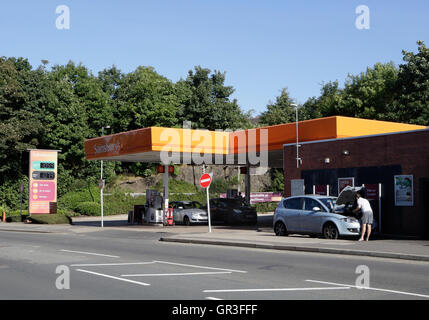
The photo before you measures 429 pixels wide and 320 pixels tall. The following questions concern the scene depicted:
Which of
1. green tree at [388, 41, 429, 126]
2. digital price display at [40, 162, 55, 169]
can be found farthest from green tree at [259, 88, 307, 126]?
digital price display at [40, 162, 55, 169]

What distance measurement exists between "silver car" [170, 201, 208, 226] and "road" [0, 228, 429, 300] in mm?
14774

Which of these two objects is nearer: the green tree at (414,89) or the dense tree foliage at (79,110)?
the green tree at (414,89)

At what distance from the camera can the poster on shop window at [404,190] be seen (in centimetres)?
2069

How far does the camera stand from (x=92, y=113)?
60844 mm

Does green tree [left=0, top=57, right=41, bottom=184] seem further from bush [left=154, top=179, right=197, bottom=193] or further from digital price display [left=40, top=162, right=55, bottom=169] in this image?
bush [left=154, top=179, right=197, bottom=193]

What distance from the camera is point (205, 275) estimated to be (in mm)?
11297

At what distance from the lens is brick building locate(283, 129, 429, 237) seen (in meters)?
20.4

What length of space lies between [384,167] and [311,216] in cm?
405

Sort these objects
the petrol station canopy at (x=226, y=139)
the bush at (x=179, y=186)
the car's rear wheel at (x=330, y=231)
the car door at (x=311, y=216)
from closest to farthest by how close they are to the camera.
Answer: the car's rear wheel at (x=330, y=231), the car door at (x=311, y=216), the petrol station canopy at (x=226, y=139), the bush at (x=179, y=186)

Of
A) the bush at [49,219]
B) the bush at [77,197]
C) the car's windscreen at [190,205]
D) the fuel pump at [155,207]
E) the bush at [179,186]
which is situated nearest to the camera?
the fuel pump at [155,207]

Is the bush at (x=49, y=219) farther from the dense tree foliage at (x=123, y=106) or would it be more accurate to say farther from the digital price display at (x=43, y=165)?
the dense tree foliage at (x=123, y=106)

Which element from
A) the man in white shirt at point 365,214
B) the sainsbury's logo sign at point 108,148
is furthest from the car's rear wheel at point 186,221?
the man in white shirt at point 365,214

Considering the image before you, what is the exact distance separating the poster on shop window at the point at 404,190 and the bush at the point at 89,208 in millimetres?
33814

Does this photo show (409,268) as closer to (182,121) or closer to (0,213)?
(0,213)
